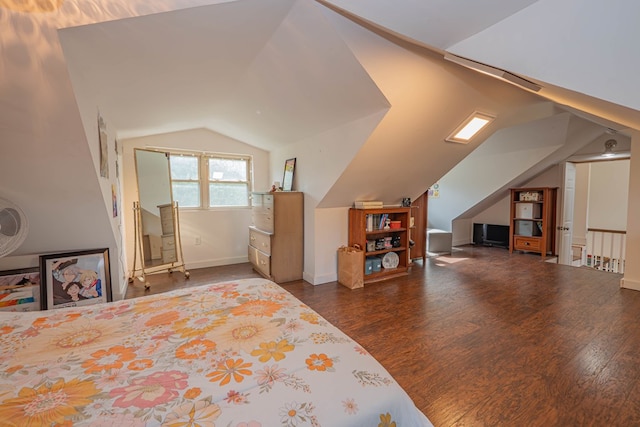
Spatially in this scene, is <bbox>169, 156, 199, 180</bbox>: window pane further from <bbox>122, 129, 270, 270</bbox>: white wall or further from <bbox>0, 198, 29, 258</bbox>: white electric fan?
<bbox>0, 198, 29, 258</bbox>: white electric fan

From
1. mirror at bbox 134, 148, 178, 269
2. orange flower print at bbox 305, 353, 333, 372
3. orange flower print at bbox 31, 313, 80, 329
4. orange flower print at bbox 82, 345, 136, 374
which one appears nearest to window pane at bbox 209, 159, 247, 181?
mirror at bbox 134, 148, 178, 269

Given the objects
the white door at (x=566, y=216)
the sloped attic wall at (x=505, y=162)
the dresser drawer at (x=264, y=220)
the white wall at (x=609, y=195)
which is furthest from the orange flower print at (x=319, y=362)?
the white wall at (x=609, y=195)

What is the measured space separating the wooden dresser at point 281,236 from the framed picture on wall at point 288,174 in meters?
0.43

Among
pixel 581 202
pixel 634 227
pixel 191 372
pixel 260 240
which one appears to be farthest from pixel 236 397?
pixel 581 202

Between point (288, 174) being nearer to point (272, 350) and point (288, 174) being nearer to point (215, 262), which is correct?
point (215, 262)

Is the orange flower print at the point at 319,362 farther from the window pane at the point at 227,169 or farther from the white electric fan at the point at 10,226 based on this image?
the window pane at the point at 227,169

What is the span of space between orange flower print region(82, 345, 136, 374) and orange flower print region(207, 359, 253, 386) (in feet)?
1.16

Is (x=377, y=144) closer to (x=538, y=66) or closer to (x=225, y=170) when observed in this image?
(x=538, y=66)

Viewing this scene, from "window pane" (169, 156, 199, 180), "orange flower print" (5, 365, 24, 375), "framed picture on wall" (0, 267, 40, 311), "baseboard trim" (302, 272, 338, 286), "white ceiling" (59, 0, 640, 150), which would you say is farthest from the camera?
"window pane" (169, 156, 199, 180)

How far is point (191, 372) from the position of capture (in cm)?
90

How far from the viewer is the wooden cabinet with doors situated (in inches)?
211

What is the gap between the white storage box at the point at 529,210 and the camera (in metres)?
5.56

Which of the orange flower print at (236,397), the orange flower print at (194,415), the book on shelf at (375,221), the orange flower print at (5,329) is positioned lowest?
the orange flower print at (236,397)

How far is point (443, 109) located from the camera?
110 inches
